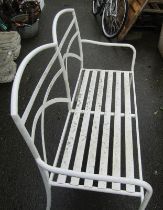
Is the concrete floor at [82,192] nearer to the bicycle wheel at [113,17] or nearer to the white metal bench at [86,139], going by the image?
the white metal bench at [86,139]

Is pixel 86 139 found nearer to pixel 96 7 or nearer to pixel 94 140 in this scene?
pixel 94 140

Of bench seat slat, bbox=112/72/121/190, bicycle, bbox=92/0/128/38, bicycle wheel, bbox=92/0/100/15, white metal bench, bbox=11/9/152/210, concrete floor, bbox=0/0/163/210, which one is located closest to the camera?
white metal bench, bbox=11/9/152/210

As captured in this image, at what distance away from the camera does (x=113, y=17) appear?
359 cm

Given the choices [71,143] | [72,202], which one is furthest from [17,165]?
[71,143]

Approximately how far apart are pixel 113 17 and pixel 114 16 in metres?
0.04

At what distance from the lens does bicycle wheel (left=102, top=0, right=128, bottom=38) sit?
11.5 feet

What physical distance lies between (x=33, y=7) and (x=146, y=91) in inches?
86.0

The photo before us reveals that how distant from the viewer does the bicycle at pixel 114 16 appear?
3473 millimetres

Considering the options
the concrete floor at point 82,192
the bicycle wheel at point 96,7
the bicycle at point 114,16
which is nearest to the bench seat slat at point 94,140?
the concrete floor at point 82,192

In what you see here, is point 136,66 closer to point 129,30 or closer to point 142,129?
point 129,30

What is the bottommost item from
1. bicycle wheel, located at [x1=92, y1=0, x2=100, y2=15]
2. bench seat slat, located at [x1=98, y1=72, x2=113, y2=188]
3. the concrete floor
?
the concrete floor

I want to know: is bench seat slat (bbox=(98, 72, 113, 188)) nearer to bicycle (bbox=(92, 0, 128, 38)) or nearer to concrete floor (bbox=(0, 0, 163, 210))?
concrete floor (bbox=(0, 0, 163, 210))

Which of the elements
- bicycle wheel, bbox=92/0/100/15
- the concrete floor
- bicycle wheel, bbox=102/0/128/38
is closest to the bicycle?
bicycle wheel, bbox=102/0/128/38

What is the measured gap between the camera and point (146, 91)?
8.97 ft
